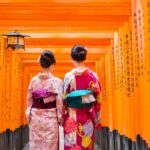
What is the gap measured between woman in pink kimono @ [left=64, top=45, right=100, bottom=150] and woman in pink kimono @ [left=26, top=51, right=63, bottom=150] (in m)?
0.16

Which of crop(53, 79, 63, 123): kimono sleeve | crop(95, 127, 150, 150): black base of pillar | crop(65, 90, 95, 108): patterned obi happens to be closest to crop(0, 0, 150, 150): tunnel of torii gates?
crop(95, 127, 150, 150): black base of pillar

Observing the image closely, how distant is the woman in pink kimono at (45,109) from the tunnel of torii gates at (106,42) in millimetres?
1676

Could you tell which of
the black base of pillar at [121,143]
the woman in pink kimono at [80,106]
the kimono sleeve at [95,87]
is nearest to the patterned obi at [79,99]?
the woman in pink kimono at [80,106]

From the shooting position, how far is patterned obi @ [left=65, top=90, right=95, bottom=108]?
515 centimetres

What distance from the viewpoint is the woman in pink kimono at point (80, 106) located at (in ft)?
17.0

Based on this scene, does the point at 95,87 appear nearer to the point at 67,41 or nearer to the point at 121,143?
the point at 121,143

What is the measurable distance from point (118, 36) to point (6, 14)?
122 inches

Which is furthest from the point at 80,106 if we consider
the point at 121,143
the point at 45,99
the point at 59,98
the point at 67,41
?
the point at 67,41

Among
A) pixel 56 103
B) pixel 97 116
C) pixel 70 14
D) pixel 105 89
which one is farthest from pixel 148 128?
→ pixel 105 89

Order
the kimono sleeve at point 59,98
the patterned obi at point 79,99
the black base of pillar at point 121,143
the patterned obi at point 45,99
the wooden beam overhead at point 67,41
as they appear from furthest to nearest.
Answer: the wooden beam overhead at point 67,41
the black base of pillar at point 121,143
the patterned obi at point 45,99
the kimono sleeve at point 59,98
the patterned obi at point 79,99

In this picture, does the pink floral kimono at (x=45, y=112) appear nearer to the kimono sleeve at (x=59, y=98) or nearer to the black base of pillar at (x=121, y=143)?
Answer: the kimono sleeve at (x=59, y=98)

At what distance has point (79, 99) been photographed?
5.14m

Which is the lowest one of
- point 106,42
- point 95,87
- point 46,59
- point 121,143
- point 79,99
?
point 121,143

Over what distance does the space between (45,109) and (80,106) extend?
0.51m
